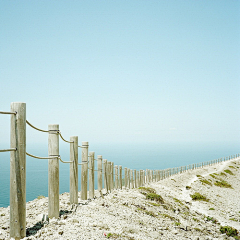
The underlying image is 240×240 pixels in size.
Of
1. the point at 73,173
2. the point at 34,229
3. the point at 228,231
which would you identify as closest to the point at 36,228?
the point at 34,229

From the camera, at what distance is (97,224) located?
536cm

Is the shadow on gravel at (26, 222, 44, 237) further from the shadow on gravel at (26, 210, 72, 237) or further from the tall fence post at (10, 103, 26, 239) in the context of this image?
the tall fence post at (10, 103, 26, 239)

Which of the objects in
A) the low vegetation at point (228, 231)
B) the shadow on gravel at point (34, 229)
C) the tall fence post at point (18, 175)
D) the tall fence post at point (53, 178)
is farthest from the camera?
the low vegetation at point (228, 231)

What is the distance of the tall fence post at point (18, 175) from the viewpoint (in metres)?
3.86

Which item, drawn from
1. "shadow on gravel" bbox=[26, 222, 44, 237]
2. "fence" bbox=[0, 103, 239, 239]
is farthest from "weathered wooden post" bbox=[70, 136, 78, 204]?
"shadow on gravel" bbox=[26, 222, 44, 237]

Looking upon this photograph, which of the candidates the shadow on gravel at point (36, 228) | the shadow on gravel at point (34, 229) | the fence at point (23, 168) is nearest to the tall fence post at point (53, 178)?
the fence at point (23, 168)

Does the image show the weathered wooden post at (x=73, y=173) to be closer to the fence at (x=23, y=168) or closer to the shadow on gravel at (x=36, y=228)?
the fence at (x=23, y=168)

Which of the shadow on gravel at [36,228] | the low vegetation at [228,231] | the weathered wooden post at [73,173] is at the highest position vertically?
the weathered wooden post at [73,173]

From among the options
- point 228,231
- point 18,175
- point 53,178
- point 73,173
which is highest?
point 18,175

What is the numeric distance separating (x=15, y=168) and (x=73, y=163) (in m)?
2.82

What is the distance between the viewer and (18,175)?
154 inches

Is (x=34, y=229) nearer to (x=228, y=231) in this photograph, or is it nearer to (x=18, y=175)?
(x=18, y=175)

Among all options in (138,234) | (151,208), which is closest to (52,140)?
(138,234)

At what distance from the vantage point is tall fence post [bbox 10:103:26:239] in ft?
12.6
